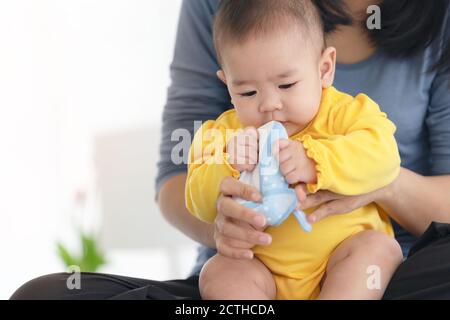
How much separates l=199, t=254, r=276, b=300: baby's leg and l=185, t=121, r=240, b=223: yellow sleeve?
8cm

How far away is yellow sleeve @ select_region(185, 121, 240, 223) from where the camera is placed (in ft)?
3.57

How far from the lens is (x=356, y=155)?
3.37 feet

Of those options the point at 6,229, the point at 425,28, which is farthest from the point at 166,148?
the point at 6,229

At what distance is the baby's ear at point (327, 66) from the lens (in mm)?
1124

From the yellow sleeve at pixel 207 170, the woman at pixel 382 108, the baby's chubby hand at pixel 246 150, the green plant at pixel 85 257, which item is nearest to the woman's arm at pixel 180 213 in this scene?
the woman at pixel 382 108

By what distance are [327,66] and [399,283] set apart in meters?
0.34

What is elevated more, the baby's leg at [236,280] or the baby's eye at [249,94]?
the baby's eye at [249,94]

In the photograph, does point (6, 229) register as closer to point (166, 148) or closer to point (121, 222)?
point (121, 222)

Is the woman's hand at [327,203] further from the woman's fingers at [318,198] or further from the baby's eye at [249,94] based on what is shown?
the baby's eye at [249,94]

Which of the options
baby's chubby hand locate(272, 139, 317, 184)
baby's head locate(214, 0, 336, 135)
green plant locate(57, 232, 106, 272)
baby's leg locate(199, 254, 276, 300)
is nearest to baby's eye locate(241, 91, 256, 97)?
baby's head locate(214, 0, 336, 135)

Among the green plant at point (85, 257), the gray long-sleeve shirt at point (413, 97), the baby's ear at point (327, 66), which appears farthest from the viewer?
the green plant at point (85, 257)

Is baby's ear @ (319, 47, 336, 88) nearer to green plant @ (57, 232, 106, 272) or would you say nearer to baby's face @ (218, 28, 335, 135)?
baby's face @ (218, 28, 335, 135)

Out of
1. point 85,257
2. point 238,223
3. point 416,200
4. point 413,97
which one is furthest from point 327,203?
point 85,257

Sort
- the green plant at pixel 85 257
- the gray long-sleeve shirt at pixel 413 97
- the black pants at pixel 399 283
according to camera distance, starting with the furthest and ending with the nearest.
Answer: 1. the green plant at pixel 85 257
2. the gray long-sleeve shirt at pixel 413 97
3. the black pants at pixel 399 283
